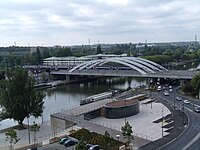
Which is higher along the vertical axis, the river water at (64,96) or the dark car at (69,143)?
the dark car at (69,143)

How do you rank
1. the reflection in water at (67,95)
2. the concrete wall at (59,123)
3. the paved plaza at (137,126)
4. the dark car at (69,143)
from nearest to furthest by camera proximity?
the dark car at (69,143) → the paved plaza at (137,126) → the concrete wall at (59,123) → the reflection in water at (67,95)

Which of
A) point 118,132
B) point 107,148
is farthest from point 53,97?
point 107,148

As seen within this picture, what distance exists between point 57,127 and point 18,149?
17.2ft

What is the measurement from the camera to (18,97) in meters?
21.3

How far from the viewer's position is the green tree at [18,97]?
21.4 meters

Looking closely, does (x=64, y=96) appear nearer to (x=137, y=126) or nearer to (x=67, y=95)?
(x=67, y=95)

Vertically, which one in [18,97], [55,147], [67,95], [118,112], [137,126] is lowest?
[67,95]

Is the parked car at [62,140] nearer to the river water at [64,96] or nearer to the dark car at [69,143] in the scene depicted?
the dark car at [69,143]

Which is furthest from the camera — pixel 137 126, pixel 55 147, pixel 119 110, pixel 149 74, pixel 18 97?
pixel 149 74

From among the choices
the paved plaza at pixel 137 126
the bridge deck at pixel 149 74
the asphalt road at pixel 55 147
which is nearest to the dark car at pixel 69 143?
the asphalt road at pixel 55 147

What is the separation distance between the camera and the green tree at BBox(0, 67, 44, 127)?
2140cm

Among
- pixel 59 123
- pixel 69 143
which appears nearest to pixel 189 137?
pixel 69 143

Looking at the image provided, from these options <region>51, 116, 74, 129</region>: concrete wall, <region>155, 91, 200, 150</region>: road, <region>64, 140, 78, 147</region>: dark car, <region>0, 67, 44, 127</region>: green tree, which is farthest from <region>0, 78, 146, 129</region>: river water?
<region>155, 91, 200, 150</region>: road

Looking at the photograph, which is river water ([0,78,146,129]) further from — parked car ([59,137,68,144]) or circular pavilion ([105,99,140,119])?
parked car ([59,137,68,144])
